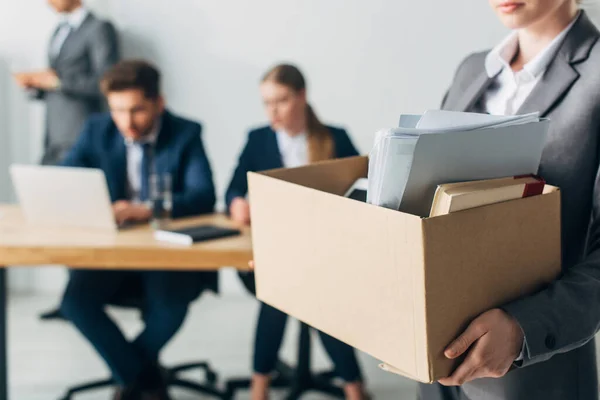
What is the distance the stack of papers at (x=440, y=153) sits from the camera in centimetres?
85

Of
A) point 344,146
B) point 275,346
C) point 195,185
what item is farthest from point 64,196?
point 344,146

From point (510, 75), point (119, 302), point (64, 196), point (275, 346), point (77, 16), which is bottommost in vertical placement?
point (275, 346)

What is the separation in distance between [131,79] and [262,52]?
108cm

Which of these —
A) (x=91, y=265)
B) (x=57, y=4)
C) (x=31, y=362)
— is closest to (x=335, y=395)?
(x=91, y=265)

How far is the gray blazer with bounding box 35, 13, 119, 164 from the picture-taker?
3443 millimetres

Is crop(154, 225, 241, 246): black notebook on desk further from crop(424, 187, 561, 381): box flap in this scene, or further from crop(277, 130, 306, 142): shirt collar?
crop(424, 187, 561, 381): box flap

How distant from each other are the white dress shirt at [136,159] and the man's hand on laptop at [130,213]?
26cm

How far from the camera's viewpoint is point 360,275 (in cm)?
90

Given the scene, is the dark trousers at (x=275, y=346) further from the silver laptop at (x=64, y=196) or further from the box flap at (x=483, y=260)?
the box flap at (x=483, y=260)

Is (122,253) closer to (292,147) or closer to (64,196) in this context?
(64,196)

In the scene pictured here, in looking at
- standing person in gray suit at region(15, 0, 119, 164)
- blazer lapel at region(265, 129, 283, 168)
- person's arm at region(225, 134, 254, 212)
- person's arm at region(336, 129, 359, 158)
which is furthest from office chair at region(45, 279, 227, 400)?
standing person in gray suit at region(15, 0, 119, 164)

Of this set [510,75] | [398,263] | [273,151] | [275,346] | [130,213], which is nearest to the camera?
[398,263]

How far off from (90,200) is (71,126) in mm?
1489

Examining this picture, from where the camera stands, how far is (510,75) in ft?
3.67
